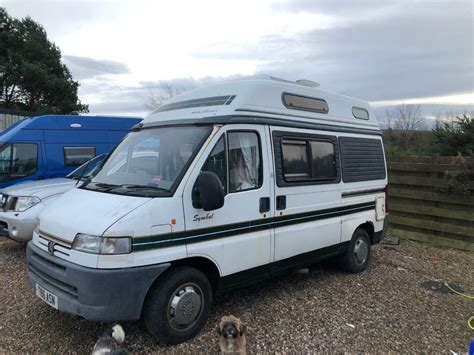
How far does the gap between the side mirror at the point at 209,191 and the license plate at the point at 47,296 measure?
1.63 metres

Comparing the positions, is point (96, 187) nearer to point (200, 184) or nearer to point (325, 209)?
point (200, 184)

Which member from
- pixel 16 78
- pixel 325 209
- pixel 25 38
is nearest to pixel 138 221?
pixel 325 209

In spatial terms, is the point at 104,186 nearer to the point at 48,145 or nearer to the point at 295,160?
the point at 295,160

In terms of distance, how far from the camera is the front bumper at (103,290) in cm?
326

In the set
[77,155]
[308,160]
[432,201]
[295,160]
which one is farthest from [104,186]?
[432,201]

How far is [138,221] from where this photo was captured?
338 cm

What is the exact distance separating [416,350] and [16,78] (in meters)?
27.5

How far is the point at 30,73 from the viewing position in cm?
2388

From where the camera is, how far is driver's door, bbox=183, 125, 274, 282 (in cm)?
380

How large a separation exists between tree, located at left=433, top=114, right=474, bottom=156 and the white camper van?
4421mm

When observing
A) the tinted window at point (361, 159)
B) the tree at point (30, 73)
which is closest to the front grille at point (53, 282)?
the tinted window at point (361, 159)

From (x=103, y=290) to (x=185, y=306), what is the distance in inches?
33.1

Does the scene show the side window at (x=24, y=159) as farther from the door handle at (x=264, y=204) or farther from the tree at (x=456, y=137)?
the tree at (x=456, y=137)

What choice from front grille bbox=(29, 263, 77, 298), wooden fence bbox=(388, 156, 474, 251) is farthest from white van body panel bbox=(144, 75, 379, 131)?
wooden fence bbox=(388, 156, 474, 251)
